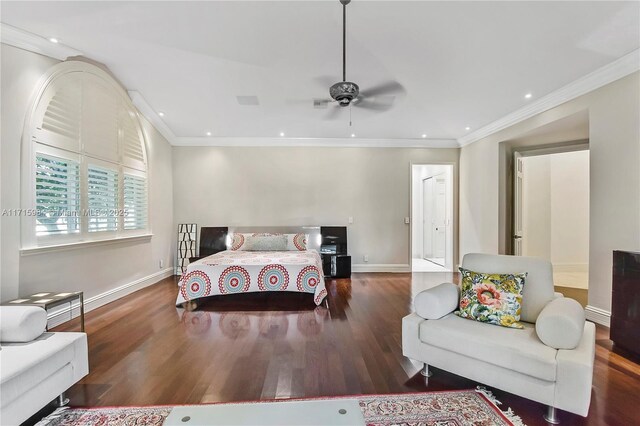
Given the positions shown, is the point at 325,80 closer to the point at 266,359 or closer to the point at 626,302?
the point at 266,359

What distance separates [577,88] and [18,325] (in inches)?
216

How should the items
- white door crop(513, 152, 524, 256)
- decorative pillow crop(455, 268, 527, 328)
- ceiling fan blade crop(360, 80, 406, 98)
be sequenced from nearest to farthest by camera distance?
decorative pillow crop(455, 268, 527, 328) → ceiling fan blade crop(360, 80, 406, 98) → white door crop(513, 152, 524, 256)

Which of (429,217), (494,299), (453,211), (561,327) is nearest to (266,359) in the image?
(494,299)

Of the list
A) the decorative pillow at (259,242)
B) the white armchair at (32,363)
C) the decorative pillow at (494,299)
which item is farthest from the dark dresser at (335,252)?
the white armchair at (32,363)

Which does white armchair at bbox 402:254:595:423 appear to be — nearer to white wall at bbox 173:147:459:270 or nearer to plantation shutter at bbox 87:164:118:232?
white wall at bbox 173:147:459:270

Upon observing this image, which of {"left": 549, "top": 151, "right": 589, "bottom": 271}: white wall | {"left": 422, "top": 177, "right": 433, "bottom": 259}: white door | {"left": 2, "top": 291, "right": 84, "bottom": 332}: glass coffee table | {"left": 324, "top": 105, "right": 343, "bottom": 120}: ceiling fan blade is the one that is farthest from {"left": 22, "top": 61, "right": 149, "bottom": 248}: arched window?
{"left": 549, "top": 151, "right": 589, "bottom": 271}: white wall

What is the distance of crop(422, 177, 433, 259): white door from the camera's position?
24.5 ft

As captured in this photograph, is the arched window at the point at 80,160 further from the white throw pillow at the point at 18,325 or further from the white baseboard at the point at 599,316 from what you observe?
the white baseboard at the point at 599,316

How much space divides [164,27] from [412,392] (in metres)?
3.77

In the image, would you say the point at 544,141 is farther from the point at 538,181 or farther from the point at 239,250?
the point at 239,250

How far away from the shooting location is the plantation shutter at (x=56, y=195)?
2.90 m

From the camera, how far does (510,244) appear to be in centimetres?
471

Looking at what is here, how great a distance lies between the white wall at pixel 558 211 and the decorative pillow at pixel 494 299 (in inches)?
186

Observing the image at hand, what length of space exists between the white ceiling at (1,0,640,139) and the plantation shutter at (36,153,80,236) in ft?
4.25
